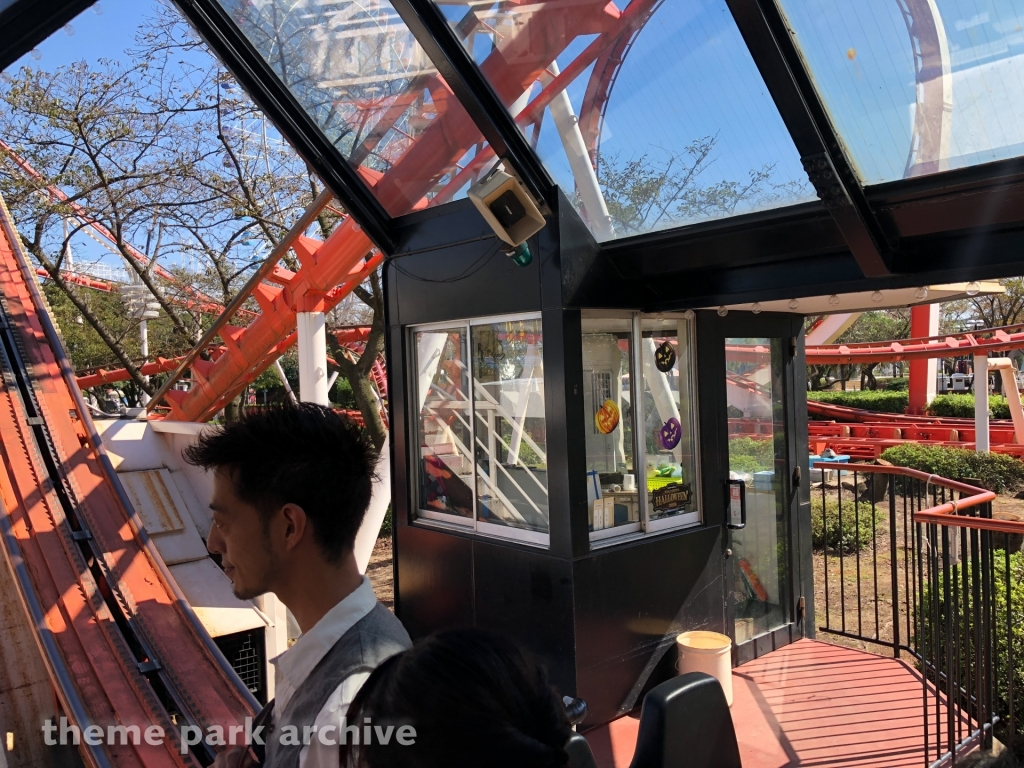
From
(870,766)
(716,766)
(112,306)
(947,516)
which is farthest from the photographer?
(112,306)

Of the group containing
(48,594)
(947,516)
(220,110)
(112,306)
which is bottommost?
(48,594)

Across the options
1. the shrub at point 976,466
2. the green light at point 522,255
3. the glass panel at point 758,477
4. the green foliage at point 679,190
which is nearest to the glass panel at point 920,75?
the green foliage at point 679,190

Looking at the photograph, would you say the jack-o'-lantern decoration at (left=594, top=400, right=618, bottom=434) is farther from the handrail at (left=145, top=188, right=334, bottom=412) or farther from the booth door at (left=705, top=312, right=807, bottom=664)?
the handrail at (left=145, top=188, right=334, bottom=412)

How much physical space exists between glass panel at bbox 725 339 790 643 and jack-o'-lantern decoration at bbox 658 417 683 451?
0.56 m

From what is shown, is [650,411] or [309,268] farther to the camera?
[309,268]

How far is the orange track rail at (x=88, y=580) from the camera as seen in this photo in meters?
4.55

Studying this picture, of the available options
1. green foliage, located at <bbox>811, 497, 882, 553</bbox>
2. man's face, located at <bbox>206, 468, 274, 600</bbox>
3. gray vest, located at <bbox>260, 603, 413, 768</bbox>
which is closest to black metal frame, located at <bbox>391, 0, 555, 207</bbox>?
man's face, located at <bbox>206, 468, 274, 600</bbox>

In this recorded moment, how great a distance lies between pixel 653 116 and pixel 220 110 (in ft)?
27.2

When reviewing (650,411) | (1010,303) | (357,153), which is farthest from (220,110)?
(1010,303)

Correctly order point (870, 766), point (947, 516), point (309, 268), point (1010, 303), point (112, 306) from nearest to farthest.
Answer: point (947, 516), point (870, 766), point (309, 268), point (112, 306), point (1010, 303)

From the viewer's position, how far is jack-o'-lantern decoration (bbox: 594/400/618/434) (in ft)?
17.4

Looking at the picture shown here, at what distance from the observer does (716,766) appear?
2.25 metres

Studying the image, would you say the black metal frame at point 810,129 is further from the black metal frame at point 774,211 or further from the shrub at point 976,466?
the shrub at point 976,466

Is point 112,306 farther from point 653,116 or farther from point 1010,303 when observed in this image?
point 1010,303
